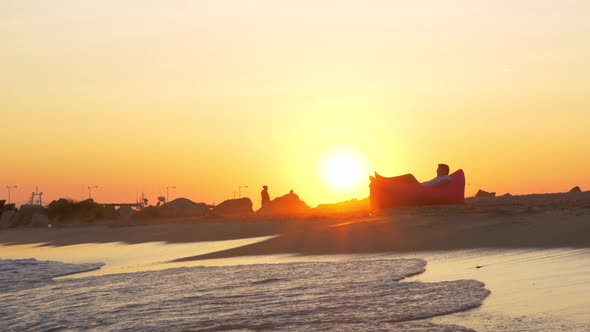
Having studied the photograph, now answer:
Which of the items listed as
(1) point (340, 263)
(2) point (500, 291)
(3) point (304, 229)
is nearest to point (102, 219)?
(3) point (304, 229)

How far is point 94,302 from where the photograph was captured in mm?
12883

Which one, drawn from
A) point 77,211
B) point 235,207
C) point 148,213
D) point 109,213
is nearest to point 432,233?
point 235,207

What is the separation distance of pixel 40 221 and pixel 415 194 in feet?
107

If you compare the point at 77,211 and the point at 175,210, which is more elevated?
the point at 77,211

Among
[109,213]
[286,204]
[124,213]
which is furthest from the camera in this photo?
[109,213]

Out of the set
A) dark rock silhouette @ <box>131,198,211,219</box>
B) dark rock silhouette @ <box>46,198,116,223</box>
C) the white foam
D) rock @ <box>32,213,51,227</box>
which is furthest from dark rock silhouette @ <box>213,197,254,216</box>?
the white foam

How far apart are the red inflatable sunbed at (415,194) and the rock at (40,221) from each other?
30989 mm

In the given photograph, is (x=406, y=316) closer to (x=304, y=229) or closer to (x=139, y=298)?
(x=139, y=298)

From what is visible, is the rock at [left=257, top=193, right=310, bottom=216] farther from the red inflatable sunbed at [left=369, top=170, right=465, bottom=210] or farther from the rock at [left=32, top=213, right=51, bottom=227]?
the red inflatable sunbed at [left=369, top=170, right=465, bottom=210]

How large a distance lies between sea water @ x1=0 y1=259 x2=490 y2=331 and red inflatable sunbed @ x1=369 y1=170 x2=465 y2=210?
1531 cm

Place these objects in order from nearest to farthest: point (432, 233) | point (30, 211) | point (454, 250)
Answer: point (454, 250) < point (432, 233) < point (30, 211)

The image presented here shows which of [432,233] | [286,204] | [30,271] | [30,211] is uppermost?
[30,211]

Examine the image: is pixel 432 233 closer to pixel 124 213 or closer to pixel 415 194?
pixel 415 194

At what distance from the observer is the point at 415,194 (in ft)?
104
